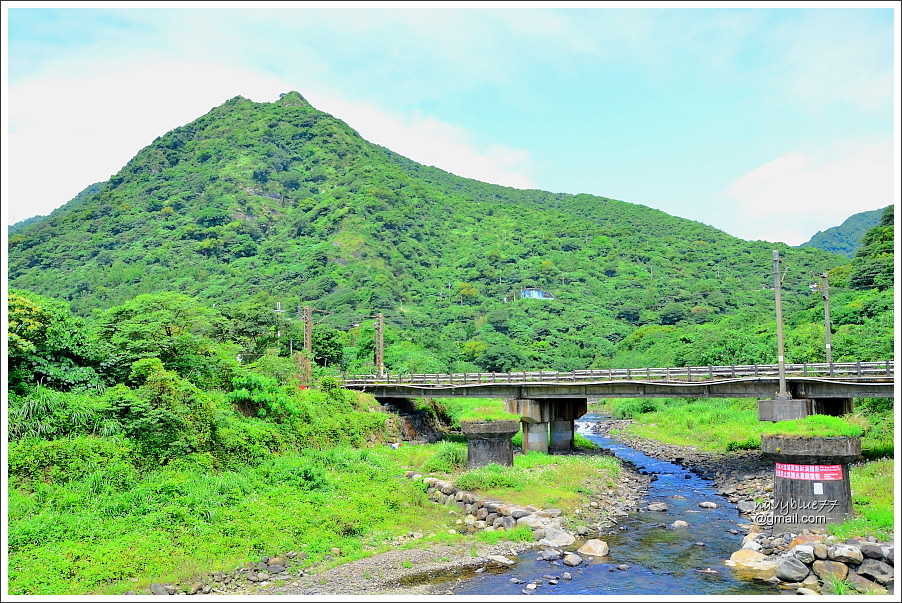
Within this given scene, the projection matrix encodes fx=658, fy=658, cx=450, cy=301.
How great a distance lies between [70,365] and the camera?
2478cm

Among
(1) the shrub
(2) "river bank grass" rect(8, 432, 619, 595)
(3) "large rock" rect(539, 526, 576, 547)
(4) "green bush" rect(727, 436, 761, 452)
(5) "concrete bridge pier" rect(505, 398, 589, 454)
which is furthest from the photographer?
(1) the shrub

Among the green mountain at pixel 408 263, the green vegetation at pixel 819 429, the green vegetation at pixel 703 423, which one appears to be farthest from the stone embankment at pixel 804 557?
the green mountain at pixel 408 263

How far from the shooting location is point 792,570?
50.2 feet

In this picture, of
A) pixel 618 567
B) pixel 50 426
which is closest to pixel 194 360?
pixel 50 426

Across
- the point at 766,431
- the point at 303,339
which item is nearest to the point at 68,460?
the point at 766,431

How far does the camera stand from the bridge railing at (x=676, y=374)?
30094 millimetres

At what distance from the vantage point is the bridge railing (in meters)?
30.1

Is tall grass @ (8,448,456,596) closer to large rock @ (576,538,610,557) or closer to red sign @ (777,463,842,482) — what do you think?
large rock @ (576,538,610,557)

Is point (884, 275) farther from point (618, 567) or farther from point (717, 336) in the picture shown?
point (618, 567)

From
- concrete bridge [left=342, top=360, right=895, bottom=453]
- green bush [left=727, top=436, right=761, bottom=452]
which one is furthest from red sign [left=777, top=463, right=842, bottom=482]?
green bush [left=727, top=436, right=761, bottom=452]

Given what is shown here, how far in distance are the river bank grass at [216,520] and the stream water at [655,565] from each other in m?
2.83

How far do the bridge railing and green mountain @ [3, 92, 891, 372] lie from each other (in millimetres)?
21412

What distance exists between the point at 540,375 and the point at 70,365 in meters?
24.1

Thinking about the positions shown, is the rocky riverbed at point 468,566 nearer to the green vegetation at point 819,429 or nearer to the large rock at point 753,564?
the large rock at point 753,564
